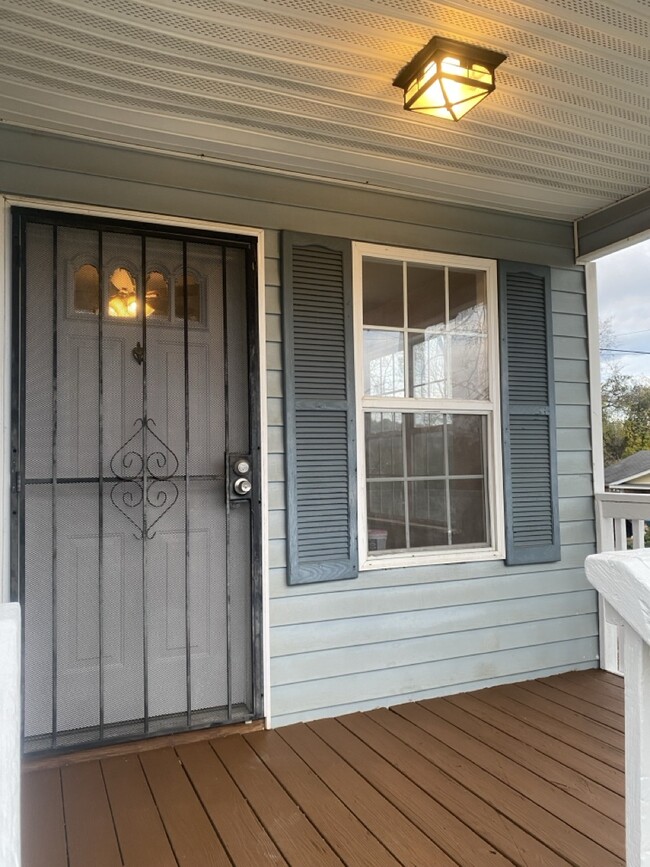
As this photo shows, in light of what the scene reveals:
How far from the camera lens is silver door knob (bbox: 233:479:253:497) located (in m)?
2.72

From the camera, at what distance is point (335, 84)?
2229mm

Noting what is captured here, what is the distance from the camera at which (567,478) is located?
138 inches

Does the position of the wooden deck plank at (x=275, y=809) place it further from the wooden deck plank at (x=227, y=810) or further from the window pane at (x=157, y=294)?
the window pane at (x=157, y=294)

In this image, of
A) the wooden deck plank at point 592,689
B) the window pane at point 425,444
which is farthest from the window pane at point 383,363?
the wooden deck plank at point 592,689

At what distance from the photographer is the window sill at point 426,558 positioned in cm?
297

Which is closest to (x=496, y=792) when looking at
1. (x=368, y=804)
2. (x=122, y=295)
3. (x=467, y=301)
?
(x=368, y=804)

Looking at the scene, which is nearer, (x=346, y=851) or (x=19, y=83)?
(x=346, y=851)

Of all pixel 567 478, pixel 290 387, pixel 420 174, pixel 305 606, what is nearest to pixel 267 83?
pixel 420 174

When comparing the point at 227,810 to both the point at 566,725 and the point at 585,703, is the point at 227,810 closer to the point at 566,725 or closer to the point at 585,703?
the point at 566,725

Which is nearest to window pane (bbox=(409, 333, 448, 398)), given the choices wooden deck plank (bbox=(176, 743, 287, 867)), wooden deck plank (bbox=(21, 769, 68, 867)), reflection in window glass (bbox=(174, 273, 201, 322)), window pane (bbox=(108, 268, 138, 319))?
reflection in window glass (bbox=(174, 273, 201, 322))

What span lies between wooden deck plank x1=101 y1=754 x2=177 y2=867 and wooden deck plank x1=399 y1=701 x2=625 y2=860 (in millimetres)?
1196

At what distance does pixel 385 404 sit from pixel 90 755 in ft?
6.51

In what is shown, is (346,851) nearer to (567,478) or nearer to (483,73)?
(567,478)

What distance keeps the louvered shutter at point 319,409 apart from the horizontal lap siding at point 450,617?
0.08 meters
